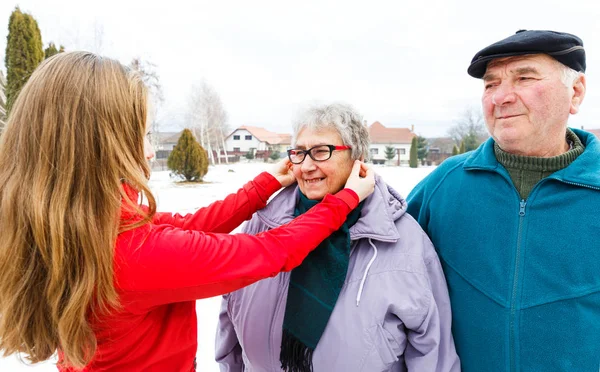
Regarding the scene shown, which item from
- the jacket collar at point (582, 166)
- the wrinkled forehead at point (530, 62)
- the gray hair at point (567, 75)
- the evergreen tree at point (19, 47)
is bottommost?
the jacket collar at point (582, 166)

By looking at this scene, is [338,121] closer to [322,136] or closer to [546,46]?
[322,136]

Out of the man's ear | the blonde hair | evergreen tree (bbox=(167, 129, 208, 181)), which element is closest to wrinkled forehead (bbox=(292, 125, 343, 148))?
the blonde hair

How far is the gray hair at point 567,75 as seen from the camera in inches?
56.0

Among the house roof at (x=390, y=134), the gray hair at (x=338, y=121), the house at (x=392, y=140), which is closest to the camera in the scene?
the gray hair at (x=338, y=121)

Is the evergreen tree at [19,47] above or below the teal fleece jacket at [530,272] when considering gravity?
above

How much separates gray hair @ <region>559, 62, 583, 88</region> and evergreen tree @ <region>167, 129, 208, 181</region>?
51.1ft

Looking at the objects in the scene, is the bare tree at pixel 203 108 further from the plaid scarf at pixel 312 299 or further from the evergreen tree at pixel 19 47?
the plaid scarf at pixel 312 299

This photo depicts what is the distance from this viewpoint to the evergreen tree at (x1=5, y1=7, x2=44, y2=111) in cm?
1212

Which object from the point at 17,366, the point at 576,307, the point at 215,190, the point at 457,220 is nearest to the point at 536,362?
the point at 576,307

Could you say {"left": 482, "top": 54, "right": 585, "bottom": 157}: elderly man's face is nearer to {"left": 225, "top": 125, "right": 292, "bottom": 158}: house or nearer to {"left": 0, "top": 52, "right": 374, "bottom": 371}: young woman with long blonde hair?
{"left": 0, "top": 52, "right": 374, "bottom": 371}: young woman with long blonde hair

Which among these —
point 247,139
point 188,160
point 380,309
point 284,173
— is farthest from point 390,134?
point 380,309

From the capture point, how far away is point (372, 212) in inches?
64.5

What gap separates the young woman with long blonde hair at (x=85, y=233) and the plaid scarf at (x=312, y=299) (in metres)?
0.50

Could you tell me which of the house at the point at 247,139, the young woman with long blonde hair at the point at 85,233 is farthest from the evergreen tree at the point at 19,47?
the house at the point at 247,139
